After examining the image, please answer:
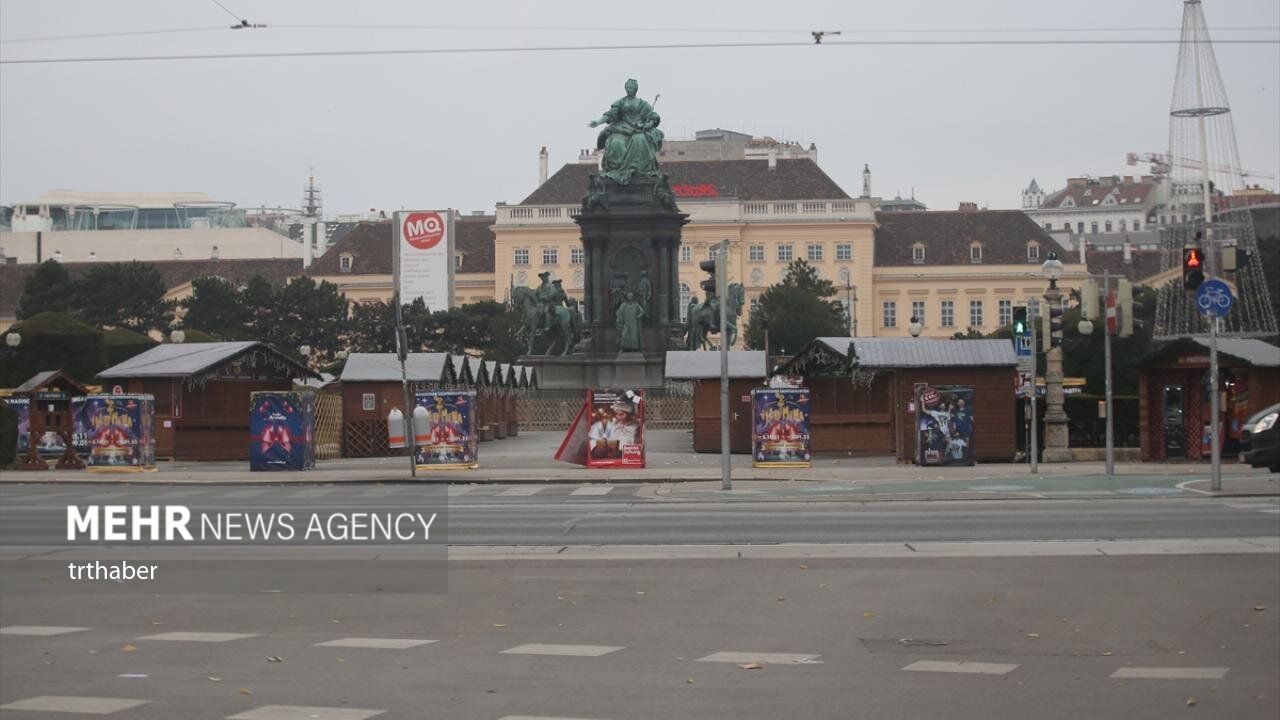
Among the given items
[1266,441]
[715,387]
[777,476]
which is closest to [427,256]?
[715,387]

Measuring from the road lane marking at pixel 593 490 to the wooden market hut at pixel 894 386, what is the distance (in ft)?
28.6

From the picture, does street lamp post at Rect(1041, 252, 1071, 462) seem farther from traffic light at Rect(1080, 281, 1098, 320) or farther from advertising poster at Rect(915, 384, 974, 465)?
traffic light at Rect(1080, 281, 1098, 320)

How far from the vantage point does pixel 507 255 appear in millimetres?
149750

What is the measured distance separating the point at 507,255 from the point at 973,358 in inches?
4399

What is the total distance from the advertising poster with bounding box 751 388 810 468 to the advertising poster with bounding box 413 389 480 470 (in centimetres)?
636

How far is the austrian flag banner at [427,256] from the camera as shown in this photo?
118m

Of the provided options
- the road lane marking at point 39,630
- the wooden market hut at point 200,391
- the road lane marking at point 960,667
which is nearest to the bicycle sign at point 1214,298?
the road lane marking at point 960,667

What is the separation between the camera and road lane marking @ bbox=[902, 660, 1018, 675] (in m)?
12.1

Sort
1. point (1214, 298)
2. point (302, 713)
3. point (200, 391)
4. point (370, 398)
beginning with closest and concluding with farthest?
point (302, 713)
point (1214, 298)
point (200, 391)
point (370, 398)

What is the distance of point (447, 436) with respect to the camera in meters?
39.3

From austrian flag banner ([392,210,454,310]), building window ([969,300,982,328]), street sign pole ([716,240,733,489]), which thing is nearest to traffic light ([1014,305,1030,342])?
street sign pole ([716,240,733,489])

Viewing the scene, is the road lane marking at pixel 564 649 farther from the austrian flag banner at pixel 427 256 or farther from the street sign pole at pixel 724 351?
the austrian flag banner at pixel 427 256

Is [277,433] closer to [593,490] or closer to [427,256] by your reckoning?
[593,490]

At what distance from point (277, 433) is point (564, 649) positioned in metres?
27.4
